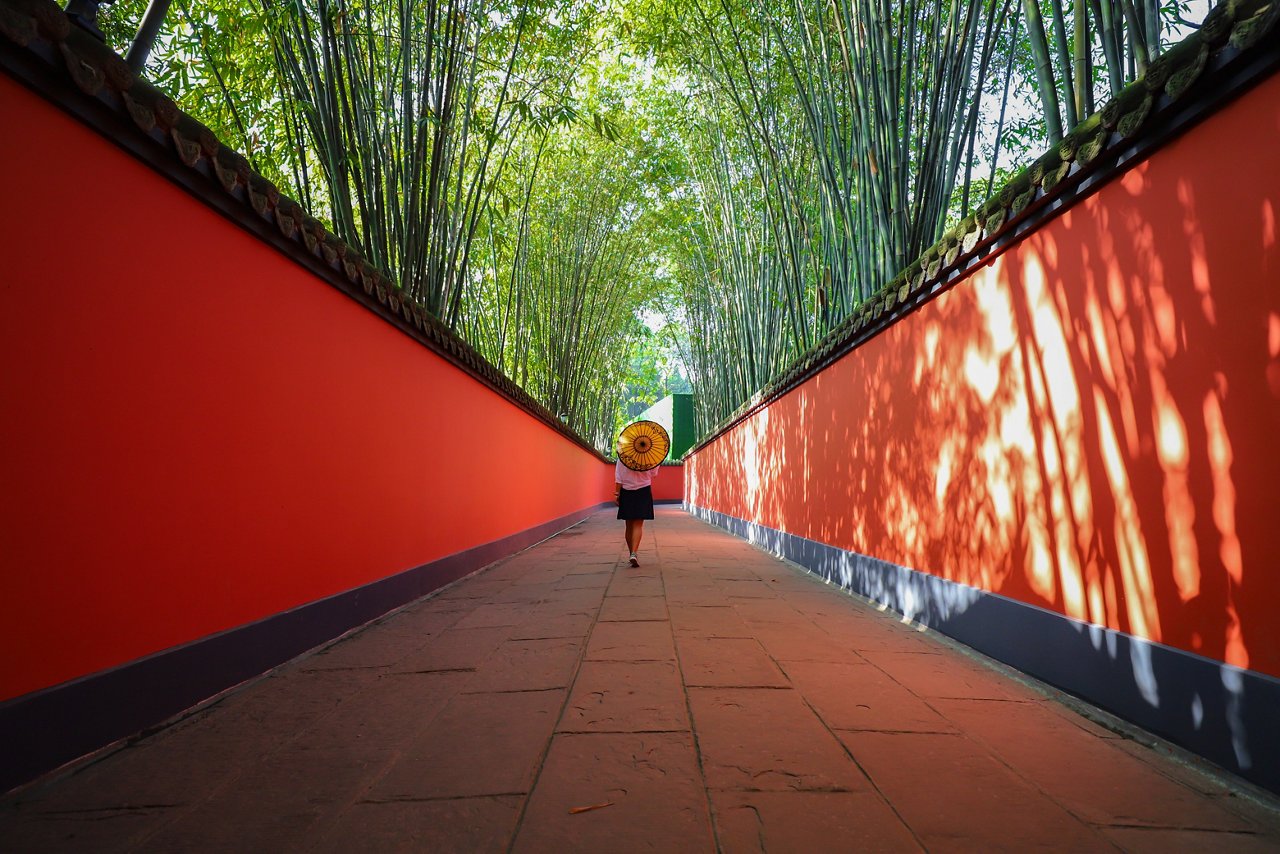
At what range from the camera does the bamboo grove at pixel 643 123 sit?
3.13m

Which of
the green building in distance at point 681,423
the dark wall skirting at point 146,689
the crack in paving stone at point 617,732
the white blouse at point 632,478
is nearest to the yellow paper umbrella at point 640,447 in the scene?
the white blouse at point 632,478

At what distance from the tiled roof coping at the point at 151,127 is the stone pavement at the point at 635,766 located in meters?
1.48

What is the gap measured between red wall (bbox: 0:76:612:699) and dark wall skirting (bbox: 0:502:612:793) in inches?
1.7

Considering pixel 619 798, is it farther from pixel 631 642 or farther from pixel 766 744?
pixel 631 642

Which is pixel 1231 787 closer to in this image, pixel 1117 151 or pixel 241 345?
pixel 1117 151

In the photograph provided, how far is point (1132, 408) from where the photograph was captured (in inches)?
67.4

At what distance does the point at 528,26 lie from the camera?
14.4 ft

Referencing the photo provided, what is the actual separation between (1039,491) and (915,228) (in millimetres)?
1900

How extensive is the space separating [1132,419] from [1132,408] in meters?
0.03

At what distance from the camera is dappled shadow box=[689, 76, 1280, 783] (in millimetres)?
1396

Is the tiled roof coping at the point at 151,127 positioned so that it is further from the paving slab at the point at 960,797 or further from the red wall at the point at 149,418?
the paving slab at the point at 960,797

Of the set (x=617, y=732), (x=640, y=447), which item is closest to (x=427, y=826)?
(x=617, y=732)

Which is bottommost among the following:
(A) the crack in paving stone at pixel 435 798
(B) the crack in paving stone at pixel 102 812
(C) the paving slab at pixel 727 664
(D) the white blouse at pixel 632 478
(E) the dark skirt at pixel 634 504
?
(C) the paving slab at pixel 727 664

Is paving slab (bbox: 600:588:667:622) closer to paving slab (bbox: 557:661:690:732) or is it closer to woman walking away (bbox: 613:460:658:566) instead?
paving slab (bbox: 557:661:690:732)
